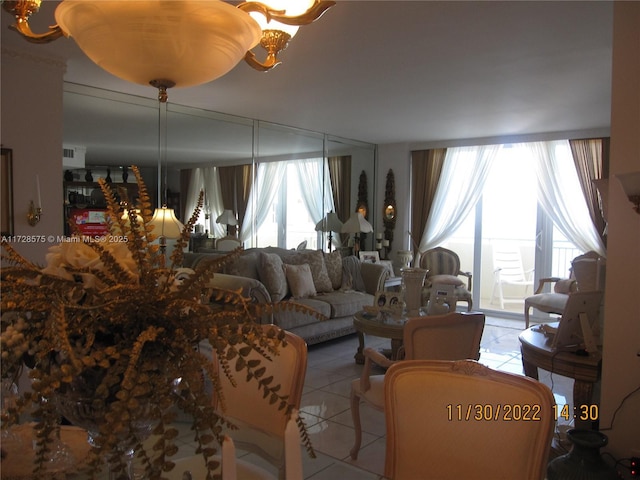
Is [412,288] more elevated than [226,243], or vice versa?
[226,243]

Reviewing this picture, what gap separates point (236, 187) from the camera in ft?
20.1

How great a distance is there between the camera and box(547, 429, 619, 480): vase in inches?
86.4

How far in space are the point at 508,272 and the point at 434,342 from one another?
17.5 ft

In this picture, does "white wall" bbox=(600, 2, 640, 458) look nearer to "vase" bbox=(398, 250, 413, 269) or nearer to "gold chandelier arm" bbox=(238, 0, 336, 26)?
"gold chandelier arm" bbox=(238, 0, 336, 26)

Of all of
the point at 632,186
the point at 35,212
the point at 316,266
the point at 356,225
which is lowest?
the point at 316,266

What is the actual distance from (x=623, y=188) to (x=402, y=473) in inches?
62.5

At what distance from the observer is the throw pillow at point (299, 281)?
5465 mm

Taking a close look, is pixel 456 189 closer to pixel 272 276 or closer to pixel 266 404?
pixel 272 276

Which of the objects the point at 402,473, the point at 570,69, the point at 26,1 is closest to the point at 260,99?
the point at 570,69

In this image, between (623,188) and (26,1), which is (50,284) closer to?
(26,1)

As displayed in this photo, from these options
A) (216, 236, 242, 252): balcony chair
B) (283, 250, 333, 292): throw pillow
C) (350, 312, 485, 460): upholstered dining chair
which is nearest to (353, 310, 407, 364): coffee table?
(350, 312, 485, 460): upholstered dining chair

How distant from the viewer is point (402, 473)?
5.20 feet

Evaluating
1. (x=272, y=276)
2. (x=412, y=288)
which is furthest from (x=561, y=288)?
(x=272, y=276)

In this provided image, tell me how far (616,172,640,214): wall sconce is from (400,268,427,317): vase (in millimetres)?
2055
